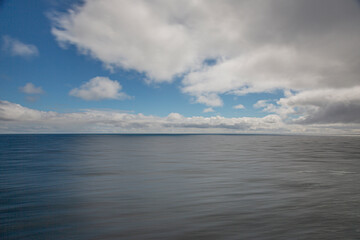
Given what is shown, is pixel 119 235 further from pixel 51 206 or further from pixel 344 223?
pixel 344 223

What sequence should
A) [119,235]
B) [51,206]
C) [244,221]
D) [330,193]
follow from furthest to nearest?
[330,193] < [51,206] < [244,221] < [119,235]

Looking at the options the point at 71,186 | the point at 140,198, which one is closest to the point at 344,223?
the point at 140,198

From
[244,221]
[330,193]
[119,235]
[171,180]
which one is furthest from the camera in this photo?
[171,180]

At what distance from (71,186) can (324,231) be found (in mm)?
19804

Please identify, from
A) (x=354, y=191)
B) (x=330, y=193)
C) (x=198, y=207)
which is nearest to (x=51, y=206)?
(x=198, y=207)

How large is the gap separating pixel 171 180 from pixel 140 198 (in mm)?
6506

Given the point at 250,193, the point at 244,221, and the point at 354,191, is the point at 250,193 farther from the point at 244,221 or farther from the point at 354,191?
the point at 354,191

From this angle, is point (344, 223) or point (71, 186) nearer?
point (344, 223)

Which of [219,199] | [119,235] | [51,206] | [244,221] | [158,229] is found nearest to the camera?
[119,235]

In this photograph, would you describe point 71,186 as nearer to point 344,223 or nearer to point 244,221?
point 244,221

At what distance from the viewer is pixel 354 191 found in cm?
1569

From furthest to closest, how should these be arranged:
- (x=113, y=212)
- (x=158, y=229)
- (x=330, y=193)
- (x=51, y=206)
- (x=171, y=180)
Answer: (x=171, y=180)
(x=330, y=193)
(x=51, y=206)
(x=113, y=212)
(x=158, y=229)

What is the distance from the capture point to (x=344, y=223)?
32.3ft

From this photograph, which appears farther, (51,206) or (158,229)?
(51,206)
